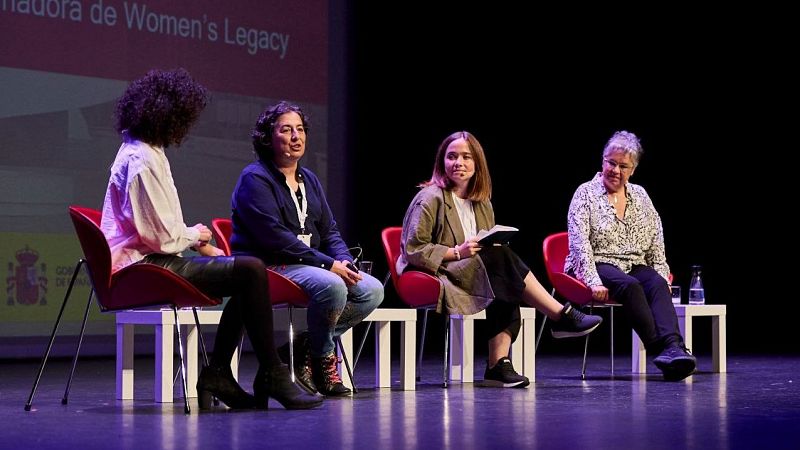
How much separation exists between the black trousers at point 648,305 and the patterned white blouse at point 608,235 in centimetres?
11

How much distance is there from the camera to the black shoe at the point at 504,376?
173 inches

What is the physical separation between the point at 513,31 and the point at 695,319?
2.68 m

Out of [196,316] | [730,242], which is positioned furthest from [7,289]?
[730,242]

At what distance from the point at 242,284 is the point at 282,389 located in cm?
35

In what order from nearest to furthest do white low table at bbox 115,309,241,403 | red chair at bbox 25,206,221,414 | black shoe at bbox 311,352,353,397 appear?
1. red chair at bbox 25,206,221,414
2. white low table at bbox 115,309,241,403
3. black shoe at bbox 311,352,353,397

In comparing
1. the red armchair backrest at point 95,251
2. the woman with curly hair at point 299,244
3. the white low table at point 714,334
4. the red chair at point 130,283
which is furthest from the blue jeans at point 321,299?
the white low table at point 714,334

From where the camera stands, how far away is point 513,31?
7.40m

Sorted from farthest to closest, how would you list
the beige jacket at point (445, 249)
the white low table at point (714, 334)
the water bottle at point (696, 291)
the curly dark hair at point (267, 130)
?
1. the water bottle at point (696, 291)
2. the white low table at point (714, 334)
3. the beige jacket at point (445, 249)
4. the curly dark hair at point (267, 130)

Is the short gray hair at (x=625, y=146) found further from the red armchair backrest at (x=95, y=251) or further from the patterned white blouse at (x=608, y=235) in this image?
the red armchair backrest at (x=95, y=251)

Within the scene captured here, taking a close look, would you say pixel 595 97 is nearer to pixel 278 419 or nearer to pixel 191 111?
pixel 191 111

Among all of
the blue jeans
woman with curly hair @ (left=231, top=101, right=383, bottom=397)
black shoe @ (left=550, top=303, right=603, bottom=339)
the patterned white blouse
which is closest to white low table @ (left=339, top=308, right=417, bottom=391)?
woman with curly hair @ (left=231, top=101, right=383, bottom=397)

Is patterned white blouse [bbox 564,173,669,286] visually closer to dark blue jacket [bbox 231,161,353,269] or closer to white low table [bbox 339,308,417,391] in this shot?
white low table [bbox 339,308,417,391]

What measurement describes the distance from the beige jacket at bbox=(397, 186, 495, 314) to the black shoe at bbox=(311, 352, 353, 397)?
0.64 meters

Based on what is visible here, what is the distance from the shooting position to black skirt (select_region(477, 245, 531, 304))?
4.43 metres
